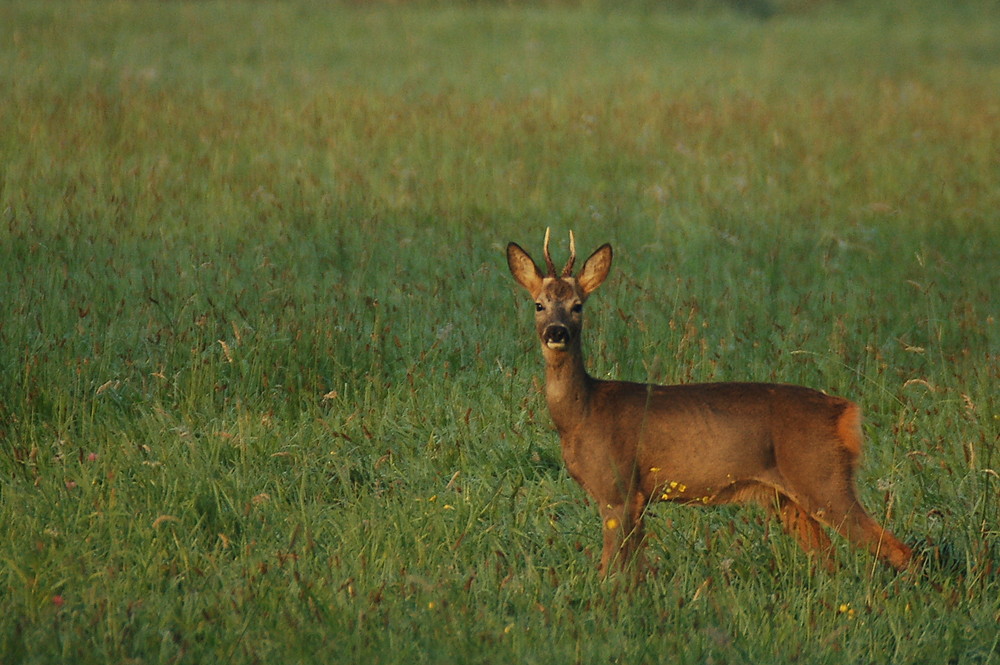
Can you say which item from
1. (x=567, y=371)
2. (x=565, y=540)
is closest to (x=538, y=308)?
(x=567, y=371)

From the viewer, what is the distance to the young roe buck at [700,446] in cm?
459

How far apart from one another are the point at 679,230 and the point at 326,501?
4.99 metres

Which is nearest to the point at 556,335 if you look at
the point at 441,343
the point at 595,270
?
the point at 595,270

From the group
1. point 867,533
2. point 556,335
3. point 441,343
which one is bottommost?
point 441,343

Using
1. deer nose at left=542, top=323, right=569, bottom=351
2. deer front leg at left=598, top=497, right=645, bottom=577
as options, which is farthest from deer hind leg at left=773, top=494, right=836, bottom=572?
deer nose at left=542, top=323, right=569, bottom=351

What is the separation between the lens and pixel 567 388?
501 cm

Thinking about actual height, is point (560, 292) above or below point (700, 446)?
above

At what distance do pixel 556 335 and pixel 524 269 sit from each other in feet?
1.49

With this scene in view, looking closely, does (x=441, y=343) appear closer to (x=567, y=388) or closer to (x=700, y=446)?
(x=567, y=388)

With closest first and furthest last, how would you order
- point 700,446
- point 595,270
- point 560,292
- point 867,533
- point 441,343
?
point 867,533
point 700,446
point 560,292
point 595,270
point 441,343

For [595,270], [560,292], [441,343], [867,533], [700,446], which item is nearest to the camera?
[867,533]

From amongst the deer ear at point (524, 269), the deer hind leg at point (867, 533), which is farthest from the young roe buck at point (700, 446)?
the deer ear at point (524, 269)

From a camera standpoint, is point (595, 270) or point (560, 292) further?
point (595, 270)

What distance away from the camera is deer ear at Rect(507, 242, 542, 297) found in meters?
5.12
